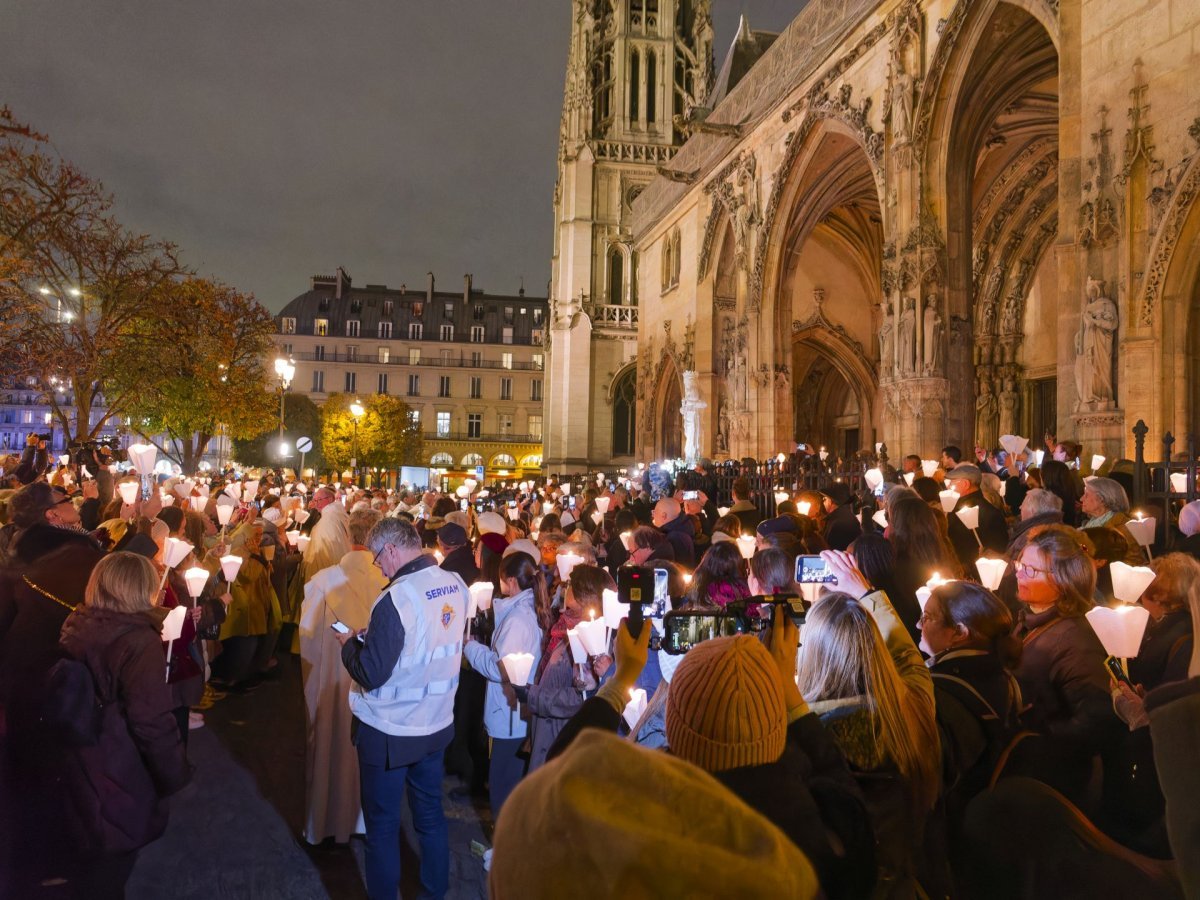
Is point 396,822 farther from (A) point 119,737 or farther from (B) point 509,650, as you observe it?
(A) point 119,737

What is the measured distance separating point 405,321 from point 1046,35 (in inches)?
2636

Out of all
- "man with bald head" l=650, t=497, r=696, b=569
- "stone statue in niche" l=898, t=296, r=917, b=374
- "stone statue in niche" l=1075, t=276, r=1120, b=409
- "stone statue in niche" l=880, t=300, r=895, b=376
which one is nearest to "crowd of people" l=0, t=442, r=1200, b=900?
"man with bald head" l=650, t=497, r=696, b=569

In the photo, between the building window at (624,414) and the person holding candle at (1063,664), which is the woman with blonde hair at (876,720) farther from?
the building window at (624,414)

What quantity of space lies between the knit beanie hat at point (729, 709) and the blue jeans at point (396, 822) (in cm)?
260

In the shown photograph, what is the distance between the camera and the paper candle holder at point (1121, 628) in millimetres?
3027

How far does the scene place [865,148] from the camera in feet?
57.1

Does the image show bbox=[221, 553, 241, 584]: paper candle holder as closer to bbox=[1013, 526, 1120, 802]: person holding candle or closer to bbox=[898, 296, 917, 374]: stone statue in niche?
bbox=[1013, 526, 1120, 802]: person holding candle

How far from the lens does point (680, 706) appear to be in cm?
179

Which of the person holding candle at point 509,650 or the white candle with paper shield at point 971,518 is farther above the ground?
the white candle with paper shield at point 971,518

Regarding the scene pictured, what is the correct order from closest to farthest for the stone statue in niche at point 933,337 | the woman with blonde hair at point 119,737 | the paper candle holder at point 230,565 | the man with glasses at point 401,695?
the woman with blonde hair at point 119,737
the man with glasses at point 401,695
the paper candle holder at point 230,565
the stone statue in niche at point 933,337

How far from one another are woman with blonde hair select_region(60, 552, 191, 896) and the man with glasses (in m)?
0.80

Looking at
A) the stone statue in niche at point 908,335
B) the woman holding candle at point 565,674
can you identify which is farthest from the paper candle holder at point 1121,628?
the stone statue in niche at point 908,335

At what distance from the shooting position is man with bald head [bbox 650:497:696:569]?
24.1ft

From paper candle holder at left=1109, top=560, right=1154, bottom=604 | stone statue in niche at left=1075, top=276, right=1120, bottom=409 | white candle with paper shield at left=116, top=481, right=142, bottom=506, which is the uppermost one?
stone statue in niche at left=1075, top=276, right=1120, bottom=409
